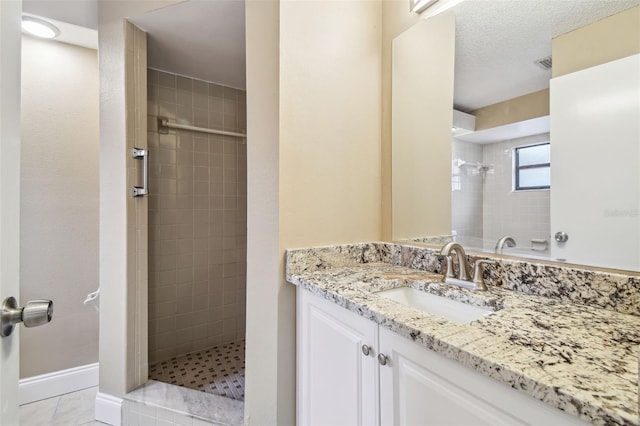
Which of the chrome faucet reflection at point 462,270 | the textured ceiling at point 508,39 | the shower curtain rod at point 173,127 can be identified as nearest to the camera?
the textured ceiling at point 508,39

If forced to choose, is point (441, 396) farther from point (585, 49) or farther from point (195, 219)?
point (195, 219)

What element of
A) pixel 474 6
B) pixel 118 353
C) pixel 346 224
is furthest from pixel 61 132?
pixel 474 6

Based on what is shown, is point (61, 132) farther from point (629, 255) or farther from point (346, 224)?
point (629, 255)

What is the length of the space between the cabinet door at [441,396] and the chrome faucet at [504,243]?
23.4 inches

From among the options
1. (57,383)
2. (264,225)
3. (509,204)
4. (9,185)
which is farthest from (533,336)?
(57,383)

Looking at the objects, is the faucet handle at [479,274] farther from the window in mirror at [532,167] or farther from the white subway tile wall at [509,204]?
the window in mirror at [532,167]

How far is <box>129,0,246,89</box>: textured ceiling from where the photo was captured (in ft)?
4.96

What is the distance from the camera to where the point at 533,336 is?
644 millimetres

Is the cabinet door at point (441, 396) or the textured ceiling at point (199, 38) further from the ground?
the textured ceiling at point (199, 38)

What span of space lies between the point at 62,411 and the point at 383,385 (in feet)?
6.73

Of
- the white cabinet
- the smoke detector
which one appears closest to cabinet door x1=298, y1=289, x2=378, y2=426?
the white cabinet

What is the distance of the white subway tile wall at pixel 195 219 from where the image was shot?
85.9 inches

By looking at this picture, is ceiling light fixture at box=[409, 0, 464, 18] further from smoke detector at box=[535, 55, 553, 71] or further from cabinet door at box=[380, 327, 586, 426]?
cabinet door at box=[380, 327, 586, 426]

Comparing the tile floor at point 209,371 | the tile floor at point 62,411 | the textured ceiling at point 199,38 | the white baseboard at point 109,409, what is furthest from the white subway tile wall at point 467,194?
the tile floor at point 62,411
